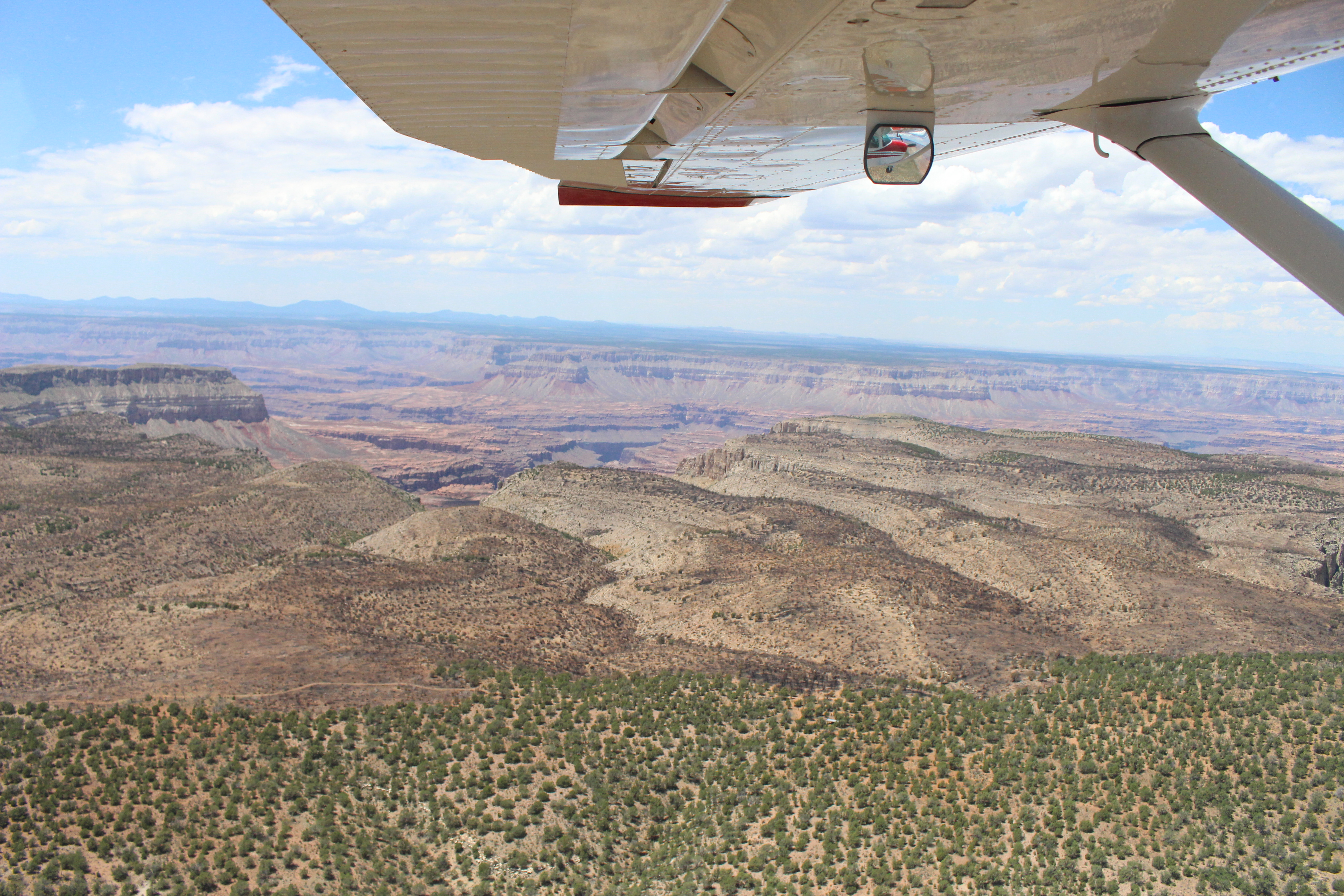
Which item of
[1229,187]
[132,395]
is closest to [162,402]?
[132,395]

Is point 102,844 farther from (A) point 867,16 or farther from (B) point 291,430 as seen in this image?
(B) point 291,430

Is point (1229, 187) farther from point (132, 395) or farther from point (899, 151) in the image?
point (132, 395)

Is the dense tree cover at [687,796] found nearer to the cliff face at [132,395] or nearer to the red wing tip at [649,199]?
the red wing tip at [649,199]

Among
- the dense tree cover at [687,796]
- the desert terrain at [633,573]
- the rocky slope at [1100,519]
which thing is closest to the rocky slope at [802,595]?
the desert terrain at [633,573]

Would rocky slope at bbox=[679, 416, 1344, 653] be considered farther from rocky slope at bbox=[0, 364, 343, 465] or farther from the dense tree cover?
rocky slope at bbox=[0, 364, 343, 465]

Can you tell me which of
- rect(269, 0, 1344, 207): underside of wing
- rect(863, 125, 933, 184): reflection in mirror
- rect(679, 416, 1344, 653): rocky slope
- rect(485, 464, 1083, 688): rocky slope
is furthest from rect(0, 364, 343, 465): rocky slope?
rect(863, 125, 933, 184): reflection in mirror
